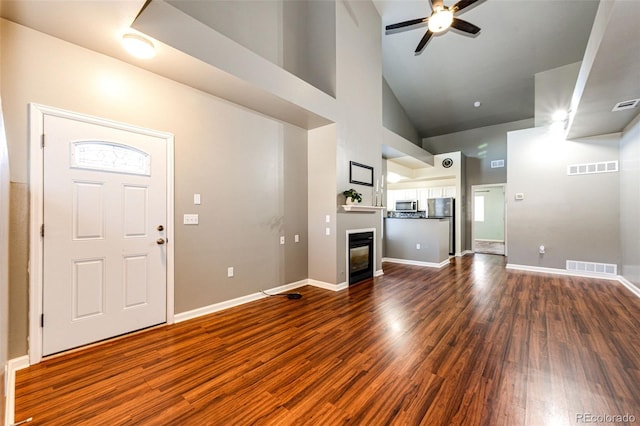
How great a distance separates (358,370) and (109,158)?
9.85 ft

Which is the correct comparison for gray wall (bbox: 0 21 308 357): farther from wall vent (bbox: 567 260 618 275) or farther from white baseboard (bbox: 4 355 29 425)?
wall vent (bbox: 567 260 618 275)

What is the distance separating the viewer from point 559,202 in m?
5.43

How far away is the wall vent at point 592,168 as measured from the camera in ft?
16.2

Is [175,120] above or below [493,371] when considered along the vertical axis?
above

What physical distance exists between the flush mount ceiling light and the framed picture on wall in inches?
119

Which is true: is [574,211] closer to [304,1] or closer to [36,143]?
[304,1]

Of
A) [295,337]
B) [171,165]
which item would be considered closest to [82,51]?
[171,165]

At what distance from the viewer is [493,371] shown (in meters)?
2.03

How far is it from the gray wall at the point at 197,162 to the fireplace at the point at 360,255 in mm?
824

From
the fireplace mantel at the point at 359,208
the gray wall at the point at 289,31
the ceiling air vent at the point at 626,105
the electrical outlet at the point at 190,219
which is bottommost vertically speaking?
the electrical outlet at the point at 190,219

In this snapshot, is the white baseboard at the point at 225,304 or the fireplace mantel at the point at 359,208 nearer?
the white baseboard at the point at 225,304

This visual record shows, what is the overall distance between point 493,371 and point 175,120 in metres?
3.89

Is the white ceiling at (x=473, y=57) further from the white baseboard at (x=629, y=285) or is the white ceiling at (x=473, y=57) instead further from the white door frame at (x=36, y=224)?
the white baseboard at (x=629, y=285)

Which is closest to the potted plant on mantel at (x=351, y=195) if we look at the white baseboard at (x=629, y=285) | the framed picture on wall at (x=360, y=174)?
the framed picture on wall at (x=360, y=174)
